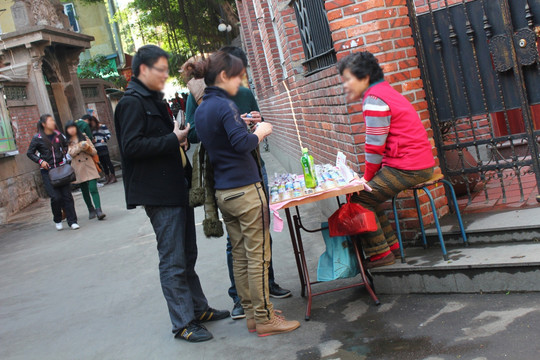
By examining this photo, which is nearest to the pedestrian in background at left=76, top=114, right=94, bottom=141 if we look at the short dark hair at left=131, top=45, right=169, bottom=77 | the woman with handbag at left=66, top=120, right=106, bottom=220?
the woman with handbag at left=66, top=120, right=106, bottom=220

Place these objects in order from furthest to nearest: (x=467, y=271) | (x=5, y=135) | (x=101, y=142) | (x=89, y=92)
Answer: (x=89, y=92)
(x=101, y=142)
(x=5, y=135)
(x=467, y=271)

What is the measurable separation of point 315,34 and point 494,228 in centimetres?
276

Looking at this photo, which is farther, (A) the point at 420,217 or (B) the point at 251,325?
(A) the point at 420,217

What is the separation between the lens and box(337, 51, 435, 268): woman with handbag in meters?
4.32

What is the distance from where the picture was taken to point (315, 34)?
20.3ft

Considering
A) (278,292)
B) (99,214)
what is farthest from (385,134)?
(99,214)

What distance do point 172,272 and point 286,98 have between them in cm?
583

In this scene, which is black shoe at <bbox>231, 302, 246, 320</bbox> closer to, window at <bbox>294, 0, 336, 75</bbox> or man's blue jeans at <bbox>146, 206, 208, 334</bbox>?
man's blue jeans at <bbox>146, 206, 208, 334</bbox>

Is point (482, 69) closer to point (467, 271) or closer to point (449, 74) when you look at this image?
point (449, 74)

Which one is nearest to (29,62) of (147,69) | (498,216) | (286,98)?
(286,98)

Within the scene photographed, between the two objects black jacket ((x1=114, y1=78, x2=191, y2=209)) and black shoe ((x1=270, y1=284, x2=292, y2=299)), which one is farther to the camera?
black shoe ((x1=270, y1=284, x2=292, y2=299))

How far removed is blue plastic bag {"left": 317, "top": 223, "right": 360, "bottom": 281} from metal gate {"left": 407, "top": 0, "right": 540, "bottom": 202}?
1.20m

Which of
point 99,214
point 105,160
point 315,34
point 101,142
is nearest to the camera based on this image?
point 315,34

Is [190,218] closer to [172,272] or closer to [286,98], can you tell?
[172,272]
